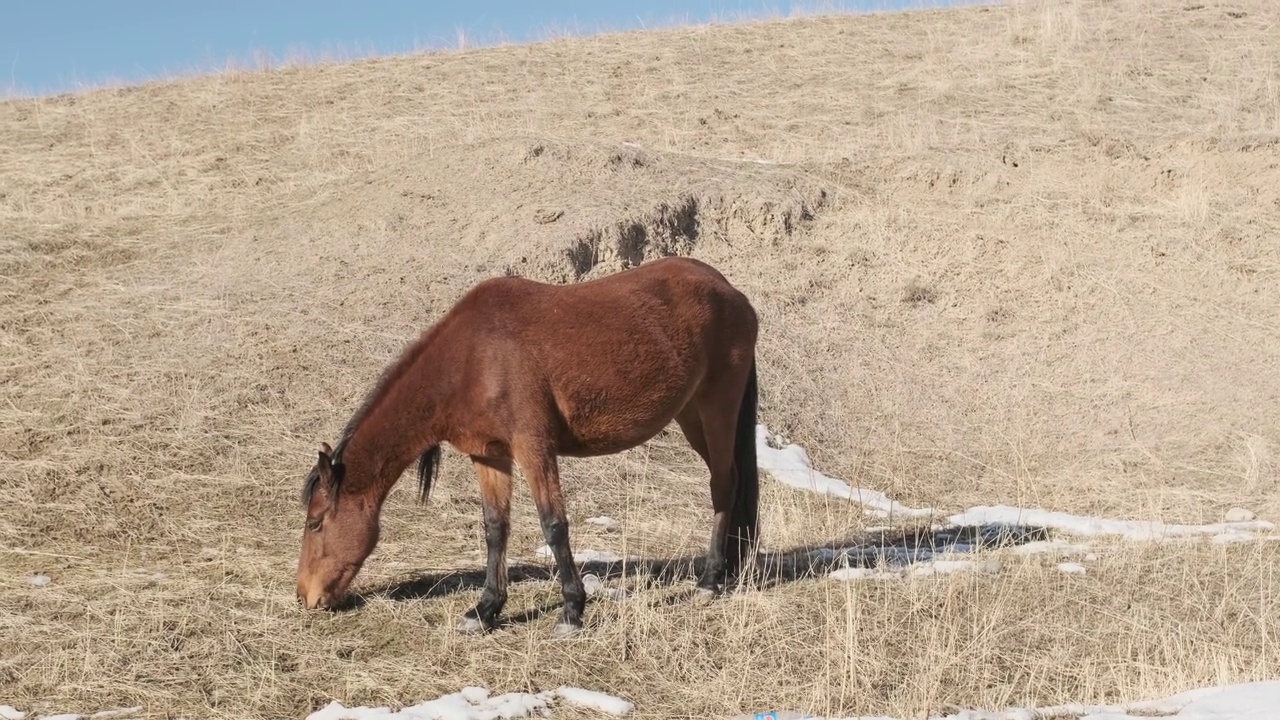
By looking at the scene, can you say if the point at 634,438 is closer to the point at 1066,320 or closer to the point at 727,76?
the point at 1066,320

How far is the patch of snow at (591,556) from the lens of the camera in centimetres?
806

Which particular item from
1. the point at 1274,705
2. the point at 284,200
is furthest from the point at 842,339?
the point at 1274,705

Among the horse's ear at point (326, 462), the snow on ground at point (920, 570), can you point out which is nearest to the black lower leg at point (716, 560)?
the snow on ground at point (920, 570)

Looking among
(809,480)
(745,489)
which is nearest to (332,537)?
(745,489)

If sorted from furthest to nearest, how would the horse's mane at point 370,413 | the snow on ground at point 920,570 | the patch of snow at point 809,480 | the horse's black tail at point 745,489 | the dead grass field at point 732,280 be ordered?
the patch of snow at point 809,480, the horse's black tail at point 745,489, the snow on ground at point 920,570, the horse's mane at point 370,413, the dead grass field at point 732,280

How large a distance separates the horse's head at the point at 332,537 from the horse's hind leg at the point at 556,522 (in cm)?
99

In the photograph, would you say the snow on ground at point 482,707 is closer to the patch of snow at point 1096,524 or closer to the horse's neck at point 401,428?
the horse's neck at point 401,428

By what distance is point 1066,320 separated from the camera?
13.2 m

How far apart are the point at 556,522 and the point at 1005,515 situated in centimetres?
471

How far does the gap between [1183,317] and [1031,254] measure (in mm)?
1830

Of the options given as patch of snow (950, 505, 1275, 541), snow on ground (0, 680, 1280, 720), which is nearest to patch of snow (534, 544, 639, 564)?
snow on ground (0, 680, 1280, 720)

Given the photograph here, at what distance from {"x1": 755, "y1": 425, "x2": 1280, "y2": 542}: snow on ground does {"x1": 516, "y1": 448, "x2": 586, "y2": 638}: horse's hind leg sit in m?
2.89

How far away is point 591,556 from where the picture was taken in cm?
814

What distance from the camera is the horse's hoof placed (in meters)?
6.37
